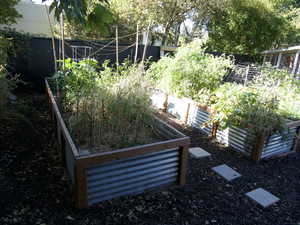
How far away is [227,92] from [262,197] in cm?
160

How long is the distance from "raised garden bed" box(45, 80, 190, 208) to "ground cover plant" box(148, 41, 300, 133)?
119 cm

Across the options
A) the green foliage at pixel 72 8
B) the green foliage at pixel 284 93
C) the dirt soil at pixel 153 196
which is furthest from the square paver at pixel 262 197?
the green foliage at pixel 72 8

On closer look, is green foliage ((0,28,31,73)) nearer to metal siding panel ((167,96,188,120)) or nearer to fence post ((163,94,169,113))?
fence post ((163,94,169,113))

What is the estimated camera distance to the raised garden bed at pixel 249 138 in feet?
8.94

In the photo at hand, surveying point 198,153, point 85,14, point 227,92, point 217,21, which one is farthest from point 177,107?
point 217,21

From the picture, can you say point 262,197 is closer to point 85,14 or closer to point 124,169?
point 124,169

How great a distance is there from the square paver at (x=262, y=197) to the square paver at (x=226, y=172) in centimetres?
27

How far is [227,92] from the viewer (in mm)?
3174

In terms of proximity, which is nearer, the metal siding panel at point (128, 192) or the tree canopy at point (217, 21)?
the metal siding panel at point (128, 192)

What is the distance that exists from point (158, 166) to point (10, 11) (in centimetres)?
599

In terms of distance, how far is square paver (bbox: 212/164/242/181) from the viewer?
2.36 metres

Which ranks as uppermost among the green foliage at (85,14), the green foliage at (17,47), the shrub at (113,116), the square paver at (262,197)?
the green foliage at (85,14)

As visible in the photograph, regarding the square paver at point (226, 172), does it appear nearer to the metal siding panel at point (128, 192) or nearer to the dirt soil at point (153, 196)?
the dirt soil at point (153, 196)

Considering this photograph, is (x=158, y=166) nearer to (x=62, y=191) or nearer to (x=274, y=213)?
(x=62, y=191)
